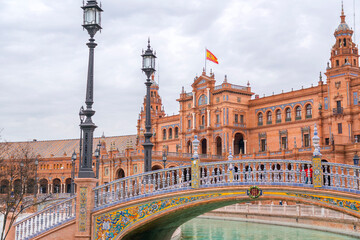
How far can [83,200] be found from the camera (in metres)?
13.2

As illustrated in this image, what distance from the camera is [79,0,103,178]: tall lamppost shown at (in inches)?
509

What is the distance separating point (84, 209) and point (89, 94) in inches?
132

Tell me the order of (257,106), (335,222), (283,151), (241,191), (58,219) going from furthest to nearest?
1. (257,106)
2. (283,151)
3. (335,222)
4. (58,219)
5. (241,191)

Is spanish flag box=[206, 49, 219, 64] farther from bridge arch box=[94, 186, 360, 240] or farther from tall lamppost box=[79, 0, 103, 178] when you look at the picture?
bridge arch box=[94, 186, 360, 240]

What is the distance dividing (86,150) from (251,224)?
22764mm

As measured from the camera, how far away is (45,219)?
13.8 meters

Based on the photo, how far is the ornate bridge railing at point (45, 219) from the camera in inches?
539

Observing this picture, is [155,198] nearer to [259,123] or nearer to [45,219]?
[45,219]

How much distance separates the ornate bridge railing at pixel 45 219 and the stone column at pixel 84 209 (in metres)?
0.41

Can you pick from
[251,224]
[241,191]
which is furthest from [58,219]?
[251,224]

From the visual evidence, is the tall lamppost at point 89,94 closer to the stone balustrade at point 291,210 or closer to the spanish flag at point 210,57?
the stone balustrade at point 291,210

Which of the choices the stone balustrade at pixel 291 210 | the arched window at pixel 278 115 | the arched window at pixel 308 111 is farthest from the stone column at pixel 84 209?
the arched window at pixel 278 115

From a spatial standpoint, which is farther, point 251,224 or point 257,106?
point 257,106

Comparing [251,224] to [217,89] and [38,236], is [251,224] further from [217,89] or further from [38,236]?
[217,89]
